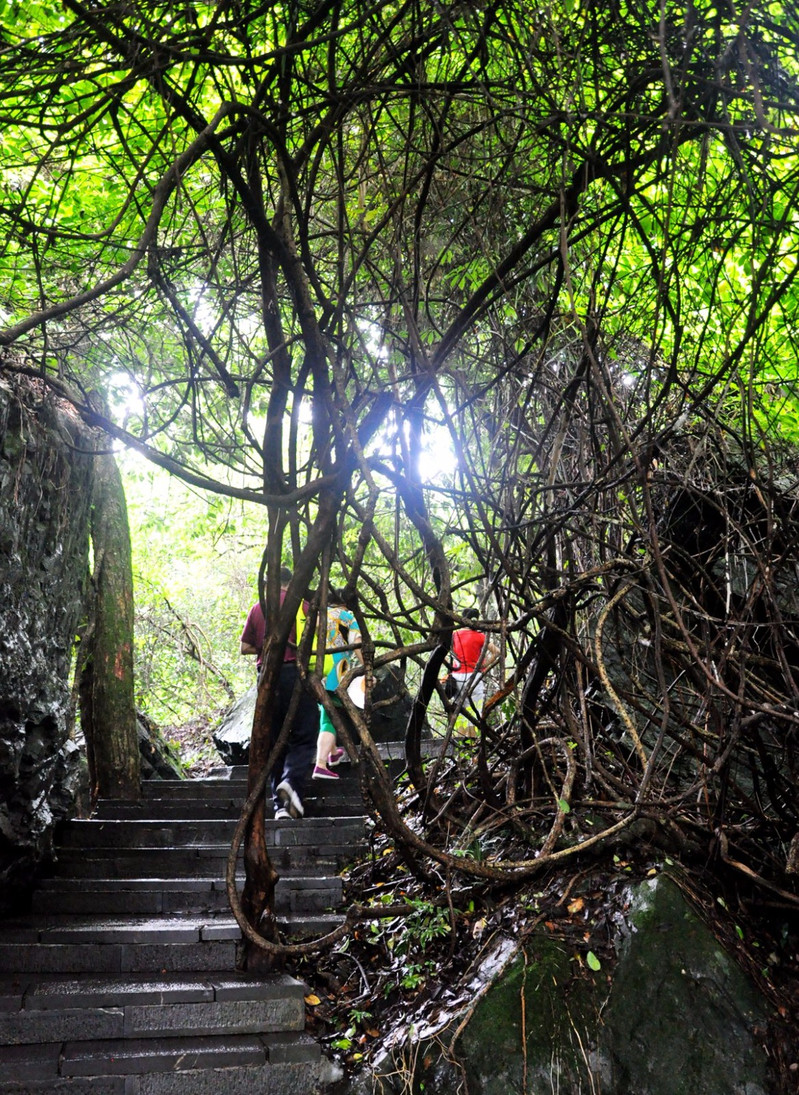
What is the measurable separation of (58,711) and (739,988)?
4073 mm

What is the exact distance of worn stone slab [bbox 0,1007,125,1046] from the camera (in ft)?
12.6

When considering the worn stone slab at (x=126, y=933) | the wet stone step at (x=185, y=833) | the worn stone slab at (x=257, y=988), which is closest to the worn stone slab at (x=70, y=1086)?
the worn stone slab at (x=257, y=988)

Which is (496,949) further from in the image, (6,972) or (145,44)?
(145,44)

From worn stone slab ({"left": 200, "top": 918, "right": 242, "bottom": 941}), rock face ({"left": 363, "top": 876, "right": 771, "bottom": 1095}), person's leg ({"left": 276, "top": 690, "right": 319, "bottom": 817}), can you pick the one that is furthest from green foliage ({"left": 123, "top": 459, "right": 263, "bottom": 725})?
rock face ({"left": 363, "top": 876, "right": 771, "bottom": 1095})

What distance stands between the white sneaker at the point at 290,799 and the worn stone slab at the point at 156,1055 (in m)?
2.23

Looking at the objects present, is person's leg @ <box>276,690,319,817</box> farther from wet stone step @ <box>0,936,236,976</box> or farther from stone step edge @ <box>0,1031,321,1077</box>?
stone step edge @ <box>0,1031,321,1077</box>

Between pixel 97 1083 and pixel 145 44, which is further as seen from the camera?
pixel 97 1083

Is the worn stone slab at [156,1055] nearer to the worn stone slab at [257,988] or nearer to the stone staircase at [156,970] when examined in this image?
the stone staircase at [156,970]

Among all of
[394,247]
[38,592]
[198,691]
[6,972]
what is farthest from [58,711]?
[198,691]

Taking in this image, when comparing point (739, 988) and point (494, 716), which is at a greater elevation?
point (494, 716)

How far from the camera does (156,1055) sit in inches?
149

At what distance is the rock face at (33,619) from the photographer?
4805 millimetres

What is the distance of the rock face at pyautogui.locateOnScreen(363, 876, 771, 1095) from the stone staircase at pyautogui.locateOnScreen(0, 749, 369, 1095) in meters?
0.59

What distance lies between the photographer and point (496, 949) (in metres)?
4.03
